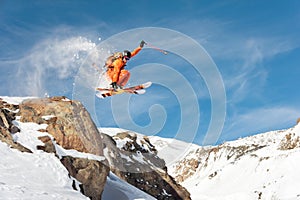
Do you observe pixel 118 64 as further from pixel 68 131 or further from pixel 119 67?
pixel 68 131

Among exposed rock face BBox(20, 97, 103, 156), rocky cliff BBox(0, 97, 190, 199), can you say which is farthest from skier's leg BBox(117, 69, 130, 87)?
exposed rock face BBox(20, 97, 103, 156)

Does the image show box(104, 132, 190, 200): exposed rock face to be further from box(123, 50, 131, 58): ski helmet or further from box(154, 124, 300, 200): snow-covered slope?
box(154, 124, 300, 200): snow-covered slope

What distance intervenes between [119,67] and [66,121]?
1470cm

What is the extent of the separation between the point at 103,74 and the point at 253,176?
106 meters

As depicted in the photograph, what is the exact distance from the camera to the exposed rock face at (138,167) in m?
49.2

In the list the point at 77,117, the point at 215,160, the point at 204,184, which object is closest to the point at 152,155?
the point at 77,117

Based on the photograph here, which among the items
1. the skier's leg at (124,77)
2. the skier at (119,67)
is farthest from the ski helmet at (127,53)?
the skier's leg at (124,77)

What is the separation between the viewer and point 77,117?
36.4 metres

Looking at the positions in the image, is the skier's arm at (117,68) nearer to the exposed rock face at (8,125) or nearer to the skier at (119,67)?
the skier at (119,67)

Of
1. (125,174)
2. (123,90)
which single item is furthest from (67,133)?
(125,174)

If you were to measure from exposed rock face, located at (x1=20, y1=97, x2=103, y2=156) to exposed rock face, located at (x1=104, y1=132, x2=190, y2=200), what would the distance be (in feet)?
33.7

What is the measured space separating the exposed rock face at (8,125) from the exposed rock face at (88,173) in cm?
365

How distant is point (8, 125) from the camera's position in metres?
32.5

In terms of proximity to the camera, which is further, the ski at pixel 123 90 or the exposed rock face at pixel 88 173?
the exposed rock face at pixel 88 173
